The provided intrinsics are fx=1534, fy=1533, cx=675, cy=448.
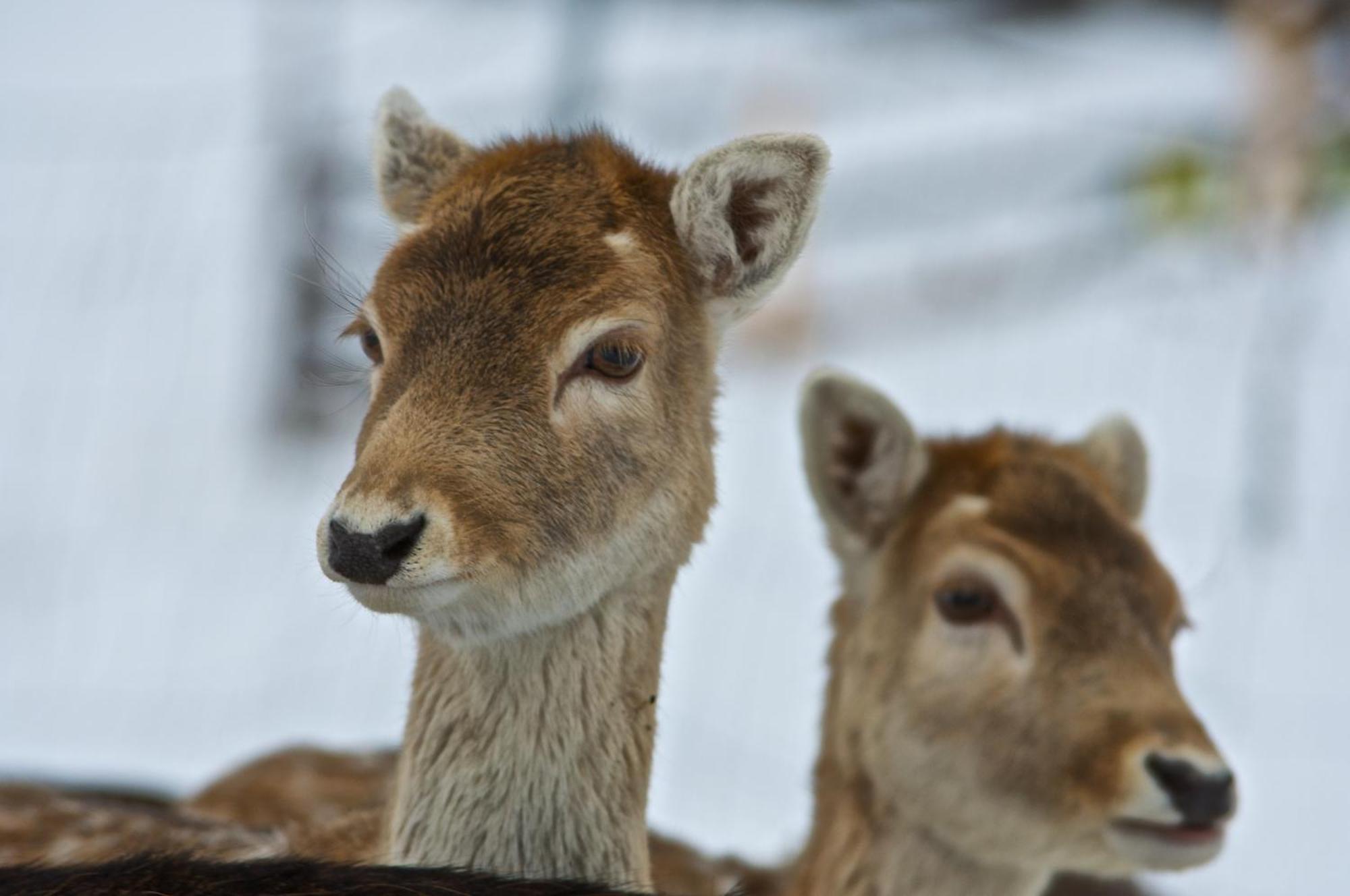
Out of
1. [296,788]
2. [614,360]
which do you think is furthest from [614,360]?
[296,788]

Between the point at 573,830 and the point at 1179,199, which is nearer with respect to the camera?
the point at 573,830

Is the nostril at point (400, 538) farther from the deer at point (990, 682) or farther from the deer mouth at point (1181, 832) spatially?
the deer mouth at point (1181, 832)

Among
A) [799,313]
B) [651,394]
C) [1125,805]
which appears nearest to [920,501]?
[1125,805]

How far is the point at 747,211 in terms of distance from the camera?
371 centimetres

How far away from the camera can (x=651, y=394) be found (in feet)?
11.3

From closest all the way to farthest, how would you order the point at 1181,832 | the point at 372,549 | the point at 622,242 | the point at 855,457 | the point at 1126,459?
the point at 372,549, the point at 622,242, the point at 1181,832, the point at 855,457, the point at 1126,459

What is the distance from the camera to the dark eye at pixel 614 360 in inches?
131

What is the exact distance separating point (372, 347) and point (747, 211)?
953 mm

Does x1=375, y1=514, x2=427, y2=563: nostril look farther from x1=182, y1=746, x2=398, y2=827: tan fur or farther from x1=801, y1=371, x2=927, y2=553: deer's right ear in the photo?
x1=801, y1=371, x2=927, y2=553: deer's right ear

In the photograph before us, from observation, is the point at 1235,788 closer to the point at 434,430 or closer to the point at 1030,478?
the point at 1030,478

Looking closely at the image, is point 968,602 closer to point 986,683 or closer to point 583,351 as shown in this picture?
point 986,683

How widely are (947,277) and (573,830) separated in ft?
33.6

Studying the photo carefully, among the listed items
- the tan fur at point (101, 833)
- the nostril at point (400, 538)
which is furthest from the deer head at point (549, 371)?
the tan fur at point (101, 833)

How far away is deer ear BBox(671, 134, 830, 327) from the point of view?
3.55m
